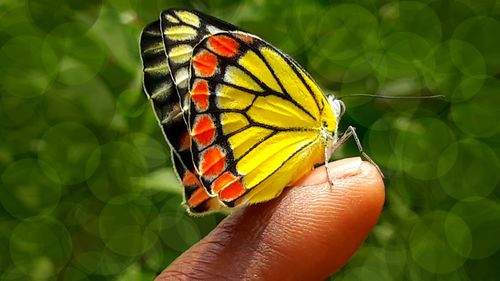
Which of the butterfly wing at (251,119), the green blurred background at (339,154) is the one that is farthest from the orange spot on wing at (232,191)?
the green blurred background at (339,154)

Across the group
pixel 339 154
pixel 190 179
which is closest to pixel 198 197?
pixel 190 179

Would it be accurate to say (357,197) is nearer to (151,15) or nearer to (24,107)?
(151,15)

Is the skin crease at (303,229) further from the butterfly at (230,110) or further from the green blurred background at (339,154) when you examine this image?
the green blurred background at (339,154)

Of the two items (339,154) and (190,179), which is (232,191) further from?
(339,154)

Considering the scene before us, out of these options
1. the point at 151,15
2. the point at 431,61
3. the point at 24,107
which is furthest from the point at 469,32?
the point at 24,107

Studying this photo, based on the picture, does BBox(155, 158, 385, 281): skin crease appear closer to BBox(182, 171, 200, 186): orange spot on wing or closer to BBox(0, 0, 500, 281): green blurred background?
BBox(182, 171, 200, 186): orange spot on wing

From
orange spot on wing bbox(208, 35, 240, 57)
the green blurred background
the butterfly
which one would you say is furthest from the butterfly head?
the green blurred background
